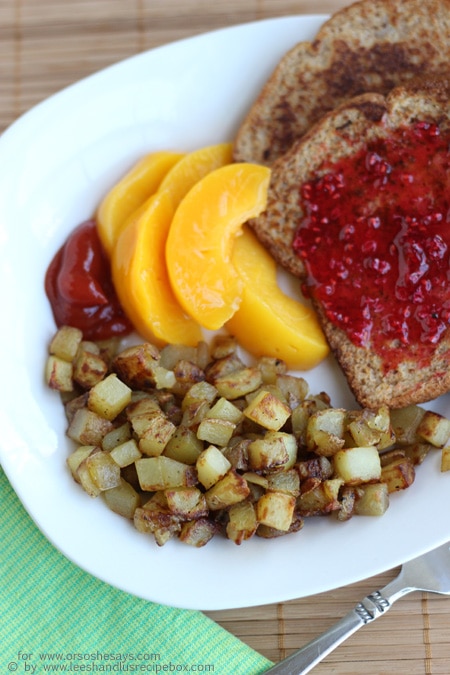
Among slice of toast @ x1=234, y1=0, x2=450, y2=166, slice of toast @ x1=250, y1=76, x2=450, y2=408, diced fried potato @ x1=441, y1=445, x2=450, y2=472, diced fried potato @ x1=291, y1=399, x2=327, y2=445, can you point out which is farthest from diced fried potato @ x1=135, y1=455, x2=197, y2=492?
slice of toast @ x1=234, y1=0, x2=450, y2=166

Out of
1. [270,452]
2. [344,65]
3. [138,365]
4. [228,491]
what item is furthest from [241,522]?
[344,65]

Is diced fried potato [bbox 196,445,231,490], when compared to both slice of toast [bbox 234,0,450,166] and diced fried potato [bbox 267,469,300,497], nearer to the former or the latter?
diced fried potato [bbox 267,469,300,497]

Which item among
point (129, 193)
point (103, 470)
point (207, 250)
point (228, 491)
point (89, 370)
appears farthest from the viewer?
point (129, 193)

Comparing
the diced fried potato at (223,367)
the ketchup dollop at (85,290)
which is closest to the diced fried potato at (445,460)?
the diced fried potato at (223,367)

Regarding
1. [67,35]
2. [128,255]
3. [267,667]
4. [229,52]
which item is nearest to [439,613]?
[267,667]

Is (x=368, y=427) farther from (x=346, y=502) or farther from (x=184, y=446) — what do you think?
(x=184, y=446)

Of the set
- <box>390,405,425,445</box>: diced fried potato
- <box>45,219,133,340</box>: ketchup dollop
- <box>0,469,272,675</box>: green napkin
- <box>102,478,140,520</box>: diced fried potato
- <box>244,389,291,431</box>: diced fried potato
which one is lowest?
<box>0,469,272,675</box>: green napkin
